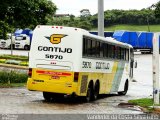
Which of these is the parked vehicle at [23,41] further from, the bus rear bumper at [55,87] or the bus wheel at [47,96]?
the bus rear bumper at [55,87]

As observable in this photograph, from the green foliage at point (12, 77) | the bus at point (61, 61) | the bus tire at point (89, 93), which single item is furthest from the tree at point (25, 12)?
the bus tire at point (89, 93)

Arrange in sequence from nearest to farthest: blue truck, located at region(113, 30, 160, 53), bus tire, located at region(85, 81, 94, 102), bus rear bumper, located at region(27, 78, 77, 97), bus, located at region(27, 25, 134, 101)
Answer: bus rear bumper, located at region(27, 78, 77, 97), bus, located at region(27, 25, 134, 101), bus tire, located at region(85, 81, 94, 102), blue truck, located at region(113, 30, 160, 53)

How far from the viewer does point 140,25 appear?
112m

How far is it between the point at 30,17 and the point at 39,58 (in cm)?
995

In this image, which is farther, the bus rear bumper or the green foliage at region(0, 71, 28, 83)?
the green foliage at region(0, 71, 28, 83)

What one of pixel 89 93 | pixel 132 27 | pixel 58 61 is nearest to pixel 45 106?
pixel 58 61

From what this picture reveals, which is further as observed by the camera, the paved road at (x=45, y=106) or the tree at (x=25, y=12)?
the tree at (x=25, y=12)

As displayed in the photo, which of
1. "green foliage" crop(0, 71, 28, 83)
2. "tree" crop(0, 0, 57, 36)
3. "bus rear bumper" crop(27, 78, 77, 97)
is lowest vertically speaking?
"green foliage" crop(0, 71, 28, 83)

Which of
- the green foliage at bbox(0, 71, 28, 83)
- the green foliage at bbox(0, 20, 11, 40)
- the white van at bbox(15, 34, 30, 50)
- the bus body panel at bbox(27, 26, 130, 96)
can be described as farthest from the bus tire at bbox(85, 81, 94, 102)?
the white van at bbox(15, 34, 30, 50)

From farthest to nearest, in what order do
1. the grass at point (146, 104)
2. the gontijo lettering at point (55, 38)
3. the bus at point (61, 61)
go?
the gontijo lettering at point (55, 38) < the bus at point (61, 61) < the grass at point (146, 104)

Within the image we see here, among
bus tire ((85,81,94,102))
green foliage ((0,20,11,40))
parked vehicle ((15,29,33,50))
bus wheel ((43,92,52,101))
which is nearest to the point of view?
bus tire ((85,81,94,102))

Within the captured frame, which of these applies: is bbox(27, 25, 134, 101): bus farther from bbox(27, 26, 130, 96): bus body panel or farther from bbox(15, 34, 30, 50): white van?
bbox(15, 34, 30, 50): white van

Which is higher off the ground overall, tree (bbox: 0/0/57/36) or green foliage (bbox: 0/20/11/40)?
tree (bbox: 0/0/57/36)

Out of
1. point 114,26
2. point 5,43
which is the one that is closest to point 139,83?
point 5,43
